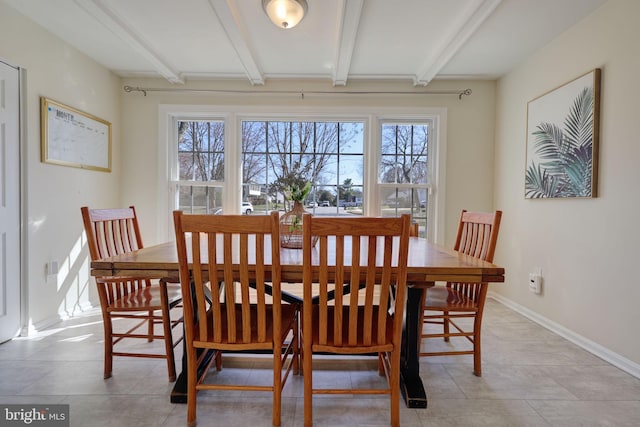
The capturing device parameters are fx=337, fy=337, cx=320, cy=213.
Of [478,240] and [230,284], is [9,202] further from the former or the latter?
[478,240]

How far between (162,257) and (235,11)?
1.72 m

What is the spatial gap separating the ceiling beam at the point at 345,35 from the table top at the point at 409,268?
164 centimetres

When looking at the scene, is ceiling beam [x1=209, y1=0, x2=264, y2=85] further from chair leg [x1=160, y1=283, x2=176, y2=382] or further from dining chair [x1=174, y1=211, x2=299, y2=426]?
chair leg [x1=160, y1=283, x2=176, y2=382]

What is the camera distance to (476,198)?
362 cm

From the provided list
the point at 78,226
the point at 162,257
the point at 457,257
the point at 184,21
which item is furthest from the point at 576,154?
the point at 78,226

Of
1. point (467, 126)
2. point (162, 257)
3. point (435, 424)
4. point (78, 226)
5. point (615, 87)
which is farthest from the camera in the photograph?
point (467, 126)

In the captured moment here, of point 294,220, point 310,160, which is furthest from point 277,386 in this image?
point 310,160

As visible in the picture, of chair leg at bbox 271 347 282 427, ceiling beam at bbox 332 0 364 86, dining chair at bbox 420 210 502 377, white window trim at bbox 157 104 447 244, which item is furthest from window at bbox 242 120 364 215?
chair leg at bbox 271 347 282 427

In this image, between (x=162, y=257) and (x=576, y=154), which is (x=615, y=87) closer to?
(x=576, y=154)

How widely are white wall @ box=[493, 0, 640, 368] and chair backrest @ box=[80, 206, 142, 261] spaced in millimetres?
3085

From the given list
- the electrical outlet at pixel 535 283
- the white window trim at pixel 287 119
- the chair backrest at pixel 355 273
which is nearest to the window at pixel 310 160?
the white window trim at pixel 287 119

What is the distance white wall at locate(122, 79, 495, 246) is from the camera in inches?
140

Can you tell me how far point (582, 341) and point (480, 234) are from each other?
1.19 meters

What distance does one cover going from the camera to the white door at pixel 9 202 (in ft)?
7.50
